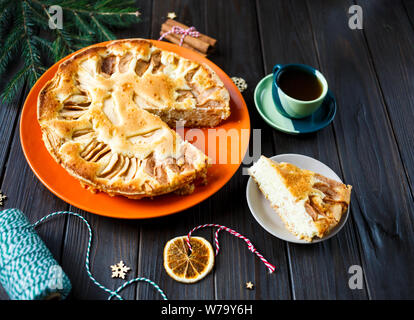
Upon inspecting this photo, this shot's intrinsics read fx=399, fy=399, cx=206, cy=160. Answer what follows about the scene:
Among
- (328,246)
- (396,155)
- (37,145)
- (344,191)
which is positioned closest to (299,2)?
(396,155)

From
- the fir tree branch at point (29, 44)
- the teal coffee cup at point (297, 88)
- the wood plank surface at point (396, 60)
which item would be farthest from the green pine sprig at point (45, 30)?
the wood plank surface at point (396, 60)

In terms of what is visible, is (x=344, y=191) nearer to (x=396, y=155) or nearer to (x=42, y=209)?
(x=396, y=155)

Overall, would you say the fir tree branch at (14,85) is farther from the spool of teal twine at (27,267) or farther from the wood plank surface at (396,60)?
the wood plank surface at (396,60)

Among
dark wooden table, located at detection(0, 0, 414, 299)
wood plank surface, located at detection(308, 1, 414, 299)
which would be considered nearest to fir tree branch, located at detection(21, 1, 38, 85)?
dark wooden table, located at detection(0, 0, 414, 299)

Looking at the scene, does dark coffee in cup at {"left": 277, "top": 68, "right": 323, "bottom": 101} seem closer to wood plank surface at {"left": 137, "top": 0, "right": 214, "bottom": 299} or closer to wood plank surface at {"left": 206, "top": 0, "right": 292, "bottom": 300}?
wood plank surface at {"left": 206, "top": 0, "right": 292, "bottom": 300}

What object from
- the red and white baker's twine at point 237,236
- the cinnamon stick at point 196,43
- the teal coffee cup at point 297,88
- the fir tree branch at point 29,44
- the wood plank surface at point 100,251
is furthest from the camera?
the cinnamon stick at point 196,43

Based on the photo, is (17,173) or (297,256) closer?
(297,256)
